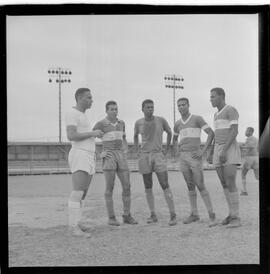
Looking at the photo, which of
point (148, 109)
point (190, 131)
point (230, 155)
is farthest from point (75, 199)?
point (230, 155)

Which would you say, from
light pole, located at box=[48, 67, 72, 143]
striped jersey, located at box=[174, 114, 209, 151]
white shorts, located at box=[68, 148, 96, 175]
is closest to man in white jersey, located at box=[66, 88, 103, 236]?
white shorts, located at box=[68, 148, 96, 175]

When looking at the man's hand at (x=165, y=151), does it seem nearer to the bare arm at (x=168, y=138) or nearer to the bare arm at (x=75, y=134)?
the bare arm at (x=168, y=138)

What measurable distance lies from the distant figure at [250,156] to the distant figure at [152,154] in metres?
0.56

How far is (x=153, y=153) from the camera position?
179 inches

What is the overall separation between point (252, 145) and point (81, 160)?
1.26 m

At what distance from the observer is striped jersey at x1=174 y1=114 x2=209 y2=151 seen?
4500 millimetres

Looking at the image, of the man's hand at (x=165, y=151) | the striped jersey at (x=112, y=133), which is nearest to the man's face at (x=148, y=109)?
the striped jersey at (x=112, y=133)

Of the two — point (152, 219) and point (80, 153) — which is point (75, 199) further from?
point (152, 219)

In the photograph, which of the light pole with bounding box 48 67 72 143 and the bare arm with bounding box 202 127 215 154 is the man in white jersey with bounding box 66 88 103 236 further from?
the bare arm with bounding box 202 127 215 154

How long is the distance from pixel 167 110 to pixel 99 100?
508 mm

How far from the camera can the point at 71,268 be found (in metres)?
4.46

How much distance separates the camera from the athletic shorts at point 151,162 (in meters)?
4.51
